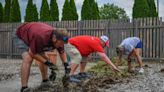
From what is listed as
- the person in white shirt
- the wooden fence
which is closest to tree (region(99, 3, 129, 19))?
the wooden fence

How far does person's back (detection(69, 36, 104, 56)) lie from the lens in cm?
930

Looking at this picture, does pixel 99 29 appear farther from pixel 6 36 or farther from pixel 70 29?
pixel 6 36

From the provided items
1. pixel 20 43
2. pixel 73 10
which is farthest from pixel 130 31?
pixel 20 43

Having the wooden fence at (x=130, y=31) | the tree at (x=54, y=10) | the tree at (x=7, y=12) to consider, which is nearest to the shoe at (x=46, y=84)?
the wooden fence at (x=130, y=31)

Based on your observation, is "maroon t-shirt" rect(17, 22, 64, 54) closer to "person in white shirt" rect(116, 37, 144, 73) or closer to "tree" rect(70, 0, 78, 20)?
"person in white shirt" rect(116, 37, 144, 73)

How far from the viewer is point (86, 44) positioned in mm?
9664

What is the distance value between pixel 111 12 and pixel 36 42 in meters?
52.7

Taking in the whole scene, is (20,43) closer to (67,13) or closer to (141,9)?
(141,9)

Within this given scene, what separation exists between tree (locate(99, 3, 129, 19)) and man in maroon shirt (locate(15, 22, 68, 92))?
4958 centimetres

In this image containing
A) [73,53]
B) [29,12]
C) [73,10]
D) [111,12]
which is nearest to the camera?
[73,53]

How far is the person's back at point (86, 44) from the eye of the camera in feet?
30.5

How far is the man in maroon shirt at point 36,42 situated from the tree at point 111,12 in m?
49.6

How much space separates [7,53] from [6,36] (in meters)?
1.04

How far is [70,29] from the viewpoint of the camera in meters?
23.5
